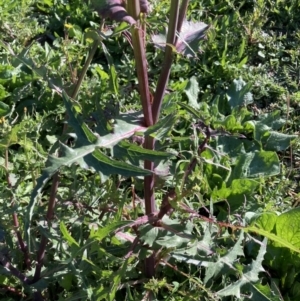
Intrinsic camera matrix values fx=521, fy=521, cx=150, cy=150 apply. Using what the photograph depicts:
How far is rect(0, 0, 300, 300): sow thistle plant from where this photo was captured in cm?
144

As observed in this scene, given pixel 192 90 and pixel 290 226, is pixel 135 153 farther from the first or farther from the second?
pixel 192 90

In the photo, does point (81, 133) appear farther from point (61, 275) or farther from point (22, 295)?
point (22, 295)

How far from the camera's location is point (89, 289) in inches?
69.2

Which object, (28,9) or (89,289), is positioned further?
(28,9)

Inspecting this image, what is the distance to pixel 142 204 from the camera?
2.10 meters

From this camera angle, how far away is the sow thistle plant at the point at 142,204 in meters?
1.44

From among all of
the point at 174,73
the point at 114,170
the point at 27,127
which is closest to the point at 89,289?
the point at 114,170

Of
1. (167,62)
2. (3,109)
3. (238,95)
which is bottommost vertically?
(238,95)

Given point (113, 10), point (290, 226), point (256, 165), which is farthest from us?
point (256, 165)

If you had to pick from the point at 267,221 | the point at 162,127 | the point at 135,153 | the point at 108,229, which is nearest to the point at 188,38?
the point at 162,127

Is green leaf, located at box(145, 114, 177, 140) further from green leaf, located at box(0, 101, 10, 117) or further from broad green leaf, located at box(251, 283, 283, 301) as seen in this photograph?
green leaf, located at box(0, 101, 10, 117)

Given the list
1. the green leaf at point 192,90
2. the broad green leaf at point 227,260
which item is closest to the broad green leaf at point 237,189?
the green leaf at point 192,90

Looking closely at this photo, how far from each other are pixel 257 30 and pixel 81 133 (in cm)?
210

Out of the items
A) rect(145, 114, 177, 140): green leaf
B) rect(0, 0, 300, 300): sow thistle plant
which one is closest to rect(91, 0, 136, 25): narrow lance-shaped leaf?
rect(0, 0, 300, 300): sow thistle plant
